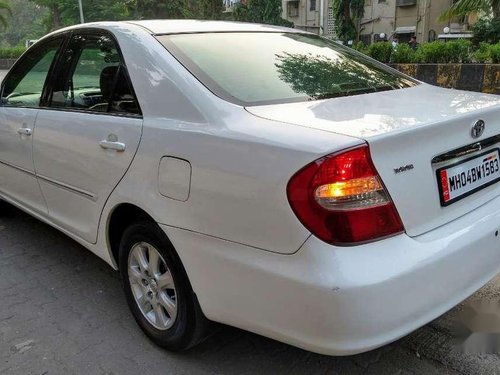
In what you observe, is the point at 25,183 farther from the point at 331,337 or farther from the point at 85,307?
the point at 331,337

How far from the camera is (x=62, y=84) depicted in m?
3.30

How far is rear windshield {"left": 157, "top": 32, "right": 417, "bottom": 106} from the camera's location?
2.39 metres

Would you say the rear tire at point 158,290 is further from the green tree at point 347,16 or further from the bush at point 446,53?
the green tree at point 347,16

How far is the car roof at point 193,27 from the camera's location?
9.16 ft

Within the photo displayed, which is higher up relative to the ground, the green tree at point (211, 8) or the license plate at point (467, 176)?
the green tree at point (211, 8)

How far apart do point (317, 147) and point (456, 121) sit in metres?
0.68

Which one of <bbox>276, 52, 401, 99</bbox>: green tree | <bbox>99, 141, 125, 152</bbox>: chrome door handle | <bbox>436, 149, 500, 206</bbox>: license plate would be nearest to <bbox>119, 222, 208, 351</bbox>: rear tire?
<bbox>99, 141, 125, 152</bbox>: chrome door handle

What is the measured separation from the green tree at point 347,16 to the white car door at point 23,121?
27904 mm

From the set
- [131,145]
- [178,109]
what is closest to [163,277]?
[131,145]

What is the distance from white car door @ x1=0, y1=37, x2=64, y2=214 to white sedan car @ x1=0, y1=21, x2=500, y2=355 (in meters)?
0.41

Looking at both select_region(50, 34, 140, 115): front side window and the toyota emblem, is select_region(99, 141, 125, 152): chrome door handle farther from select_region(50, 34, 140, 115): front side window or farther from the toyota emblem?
the toyota emblem

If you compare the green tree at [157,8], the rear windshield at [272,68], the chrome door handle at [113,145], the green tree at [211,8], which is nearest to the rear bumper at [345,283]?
the chrome door handle at [113,145]

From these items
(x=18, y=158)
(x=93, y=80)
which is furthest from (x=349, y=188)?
(x=18, y=158)

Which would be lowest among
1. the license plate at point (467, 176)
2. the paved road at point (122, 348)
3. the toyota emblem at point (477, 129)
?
the paved road at point (122, 348)
